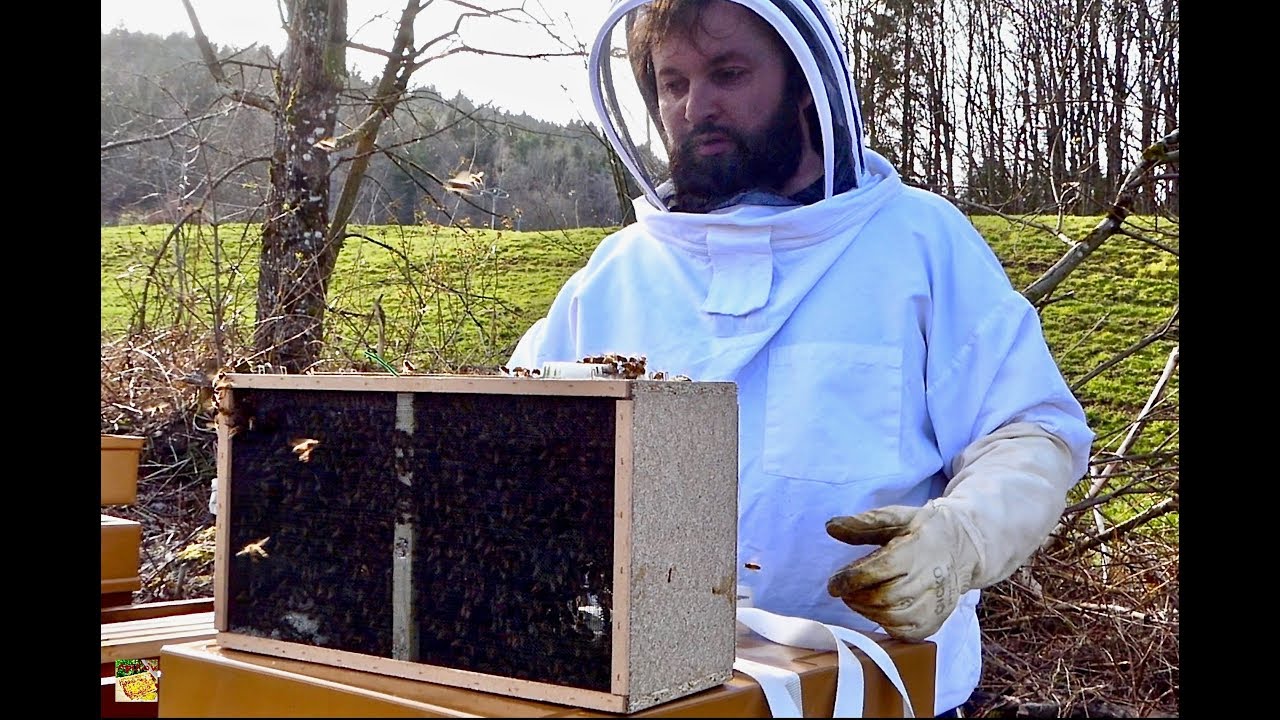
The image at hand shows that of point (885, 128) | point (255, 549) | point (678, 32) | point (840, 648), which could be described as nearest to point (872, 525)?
point (840, 648)

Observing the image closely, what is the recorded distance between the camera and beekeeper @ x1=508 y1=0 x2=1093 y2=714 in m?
1.73

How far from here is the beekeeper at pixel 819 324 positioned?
173 centimetres

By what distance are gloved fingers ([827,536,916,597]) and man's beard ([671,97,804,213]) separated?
0.88 meters

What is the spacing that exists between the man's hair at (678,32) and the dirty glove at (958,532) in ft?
2.38

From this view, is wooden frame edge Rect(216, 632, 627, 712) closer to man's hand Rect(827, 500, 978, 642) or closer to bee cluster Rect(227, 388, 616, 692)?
bee cluster Rect(227, 388, 616, 692)

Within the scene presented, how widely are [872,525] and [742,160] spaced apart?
850 mm

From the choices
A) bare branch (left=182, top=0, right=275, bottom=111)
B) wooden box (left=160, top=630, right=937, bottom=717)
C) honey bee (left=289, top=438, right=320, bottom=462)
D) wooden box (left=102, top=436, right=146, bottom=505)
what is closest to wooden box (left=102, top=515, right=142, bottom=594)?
wooden box (left=102, top=436, right=146, bottom=505)

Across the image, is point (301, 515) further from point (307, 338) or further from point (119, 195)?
point (119, 195)

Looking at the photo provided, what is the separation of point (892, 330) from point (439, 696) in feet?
3.31

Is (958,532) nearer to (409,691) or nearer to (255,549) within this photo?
(409,691)

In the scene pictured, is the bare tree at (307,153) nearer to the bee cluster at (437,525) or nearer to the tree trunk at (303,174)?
the tree trunk at (303,174)
